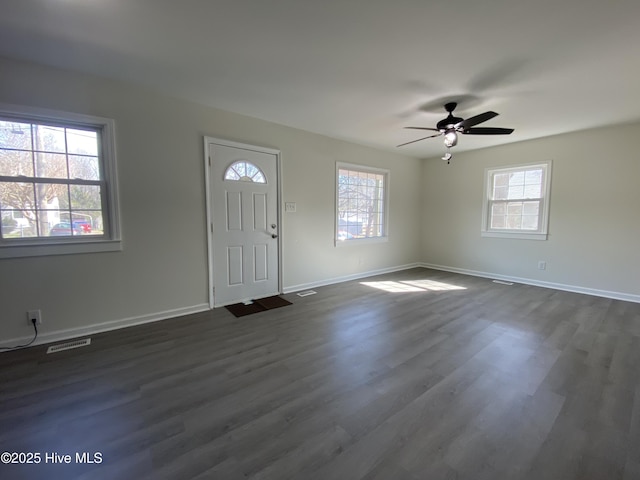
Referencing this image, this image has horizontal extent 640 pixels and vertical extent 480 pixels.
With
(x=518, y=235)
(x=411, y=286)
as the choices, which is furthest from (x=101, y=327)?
(x=518, y=235)

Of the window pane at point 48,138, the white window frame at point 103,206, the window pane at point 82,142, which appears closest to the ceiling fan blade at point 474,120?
the white window frame at point 103,206

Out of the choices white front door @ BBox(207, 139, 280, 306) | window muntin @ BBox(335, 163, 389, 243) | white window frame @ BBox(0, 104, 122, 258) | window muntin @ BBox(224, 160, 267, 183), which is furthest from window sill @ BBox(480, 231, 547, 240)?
white window frame @ BBox(0, 104, 122, 258)

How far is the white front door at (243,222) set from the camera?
3.59 metres

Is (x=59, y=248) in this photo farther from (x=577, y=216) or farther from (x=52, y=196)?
(x=577, y=216)

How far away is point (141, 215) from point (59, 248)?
0.76 m

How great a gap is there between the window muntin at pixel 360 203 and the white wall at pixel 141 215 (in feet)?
3.06

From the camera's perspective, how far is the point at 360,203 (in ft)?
17.9

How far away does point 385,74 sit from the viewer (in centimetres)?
263

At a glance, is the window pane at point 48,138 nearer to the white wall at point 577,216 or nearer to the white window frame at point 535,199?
the white wall at point 577,216

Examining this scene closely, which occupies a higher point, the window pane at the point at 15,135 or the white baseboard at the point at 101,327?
the window pane at the point at 15,135

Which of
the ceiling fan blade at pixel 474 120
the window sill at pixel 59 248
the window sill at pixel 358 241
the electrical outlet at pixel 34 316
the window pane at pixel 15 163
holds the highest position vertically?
the ceiling fan blade at pixel 474 120

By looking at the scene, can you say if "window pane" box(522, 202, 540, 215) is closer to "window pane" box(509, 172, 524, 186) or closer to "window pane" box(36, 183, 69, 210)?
"window pane" box(509, 172, 524, 186)

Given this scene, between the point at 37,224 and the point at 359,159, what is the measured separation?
4.50 meters

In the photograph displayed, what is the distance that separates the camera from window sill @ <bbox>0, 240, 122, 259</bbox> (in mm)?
2496
